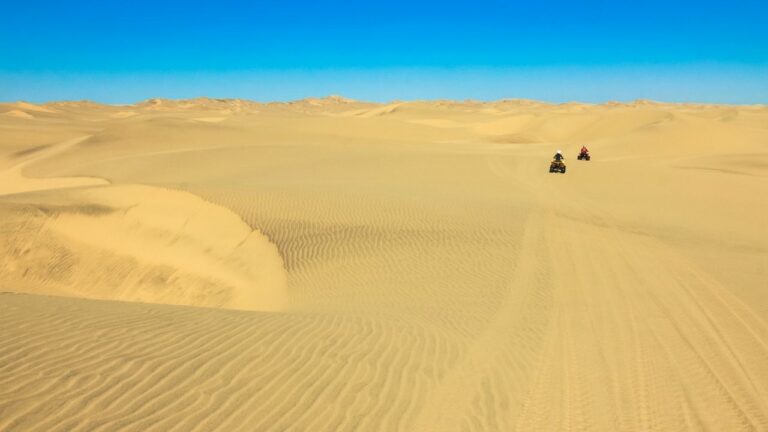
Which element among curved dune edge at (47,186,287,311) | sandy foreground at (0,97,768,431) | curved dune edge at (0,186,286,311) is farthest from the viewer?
curved dune edge at (0,186,286,311)

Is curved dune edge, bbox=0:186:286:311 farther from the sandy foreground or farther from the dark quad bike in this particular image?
the dark quad bike

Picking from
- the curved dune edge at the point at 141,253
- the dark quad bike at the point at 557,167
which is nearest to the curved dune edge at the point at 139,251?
the curved dune edge at the point at 141,253

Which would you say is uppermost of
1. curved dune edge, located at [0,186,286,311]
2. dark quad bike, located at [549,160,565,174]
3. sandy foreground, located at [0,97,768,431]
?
dark quad bike, located at [549,160,565,174]

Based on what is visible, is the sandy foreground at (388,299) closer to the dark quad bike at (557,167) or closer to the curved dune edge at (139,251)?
the curved dune edge at (139,251)

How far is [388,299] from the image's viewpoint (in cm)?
971

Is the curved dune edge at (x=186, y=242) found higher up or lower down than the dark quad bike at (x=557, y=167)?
lower down

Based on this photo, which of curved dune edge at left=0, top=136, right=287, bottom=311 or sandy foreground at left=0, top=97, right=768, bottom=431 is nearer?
sandy foreground at left=0, top=97, right=768, bottom=431

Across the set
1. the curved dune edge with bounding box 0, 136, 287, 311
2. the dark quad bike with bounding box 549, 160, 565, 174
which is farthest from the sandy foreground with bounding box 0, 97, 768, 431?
Result: the dark quad bike with bounding box 549, 160, 565, 174

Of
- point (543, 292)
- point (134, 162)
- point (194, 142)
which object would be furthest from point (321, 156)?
point (543, 292)

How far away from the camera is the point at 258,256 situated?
14102 millimetres

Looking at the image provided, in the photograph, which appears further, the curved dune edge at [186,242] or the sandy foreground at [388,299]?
the curved dune edge at [186,242]

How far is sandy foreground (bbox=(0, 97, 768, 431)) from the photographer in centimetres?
513

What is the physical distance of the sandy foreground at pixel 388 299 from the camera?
5.13m

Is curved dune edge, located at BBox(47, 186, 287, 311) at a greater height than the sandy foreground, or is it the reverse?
the sandy foreground
